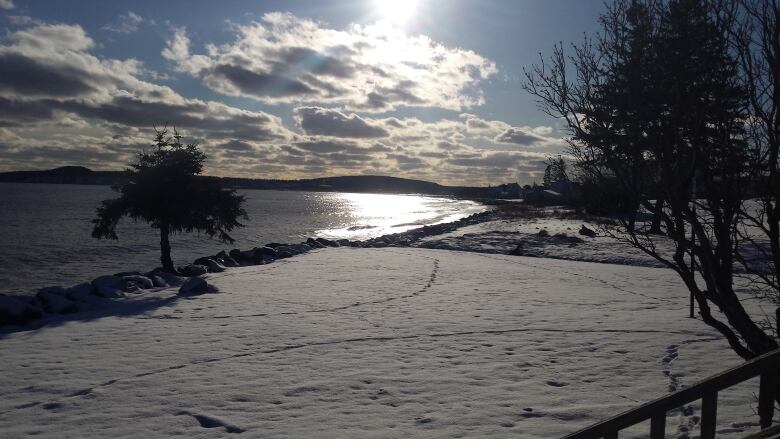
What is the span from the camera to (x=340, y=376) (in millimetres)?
7219

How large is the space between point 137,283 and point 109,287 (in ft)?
4.14

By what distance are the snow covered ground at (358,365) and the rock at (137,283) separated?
1.08 meters

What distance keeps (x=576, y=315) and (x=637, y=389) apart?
15.3 feet

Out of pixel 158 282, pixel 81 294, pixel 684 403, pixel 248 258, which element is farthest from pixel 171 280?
pixel 684 403

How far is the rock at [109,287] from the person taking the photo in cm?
1280

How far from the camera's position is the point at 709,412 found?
10.8 feet

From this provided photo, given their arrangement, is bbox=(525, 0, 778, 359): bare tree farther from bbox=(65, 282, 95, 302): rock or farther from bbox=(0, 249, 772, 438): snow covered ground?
Result: bbox=(65, 282, 95, 302): rock

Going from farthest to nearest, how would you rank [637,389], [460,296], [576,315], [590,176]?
[460,296], [576,315], [637,389], [590,176]

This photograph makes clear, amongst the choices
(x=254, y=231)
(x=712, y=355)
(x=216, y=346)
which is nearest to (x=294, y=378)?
(x=216, y=346)

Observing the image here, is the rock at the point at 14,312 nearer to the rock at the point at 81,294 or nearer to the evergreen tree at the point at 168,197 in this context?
the rock at the point at 81,294

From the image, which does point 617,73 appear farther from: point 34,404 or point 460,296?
point 460,296

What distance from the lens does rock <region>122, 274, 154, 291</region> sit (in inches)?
554

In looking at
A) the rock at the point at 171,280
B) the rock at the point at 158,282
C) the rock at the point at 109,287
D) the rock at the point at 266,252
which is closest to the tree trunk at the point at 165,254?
the rock at the point at 266,252

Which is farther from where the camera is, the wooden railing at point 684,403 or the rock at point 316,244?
the rock at point 316,244
